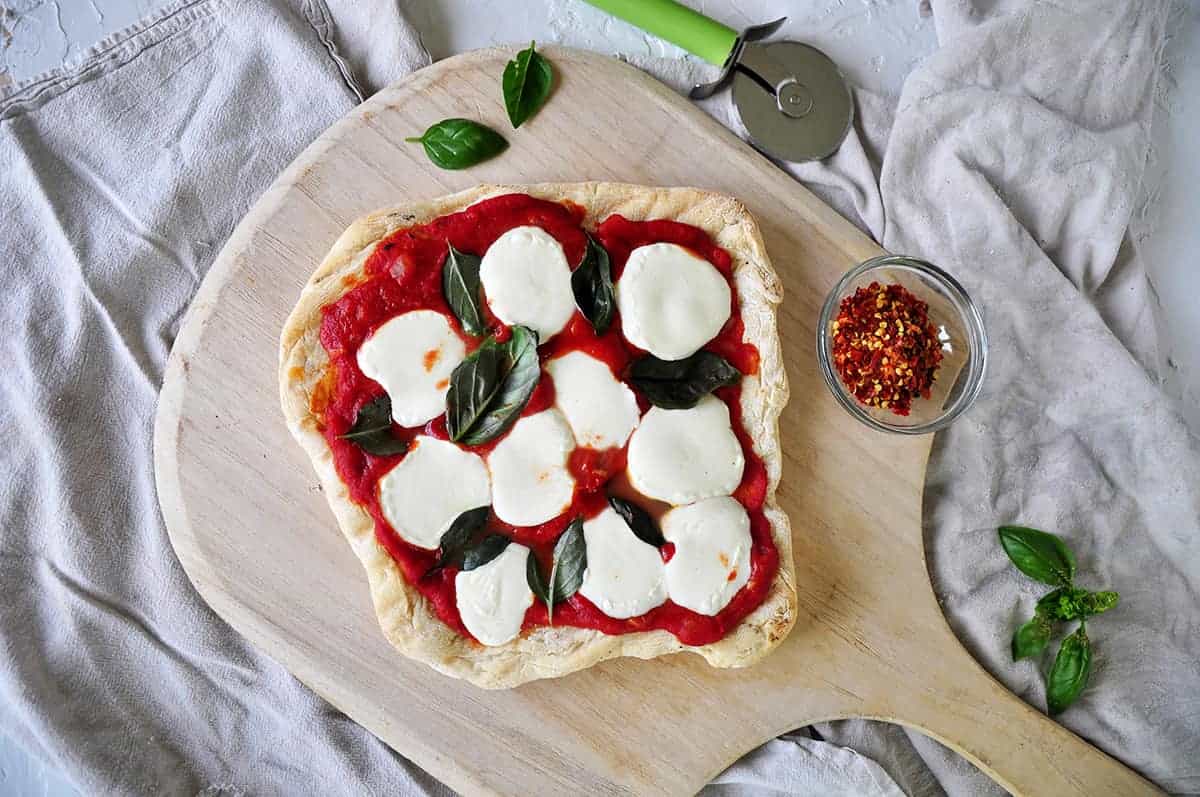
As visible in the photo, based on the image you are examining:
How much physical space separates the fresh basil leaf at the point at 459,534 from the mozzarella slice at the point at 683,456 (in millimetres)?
586

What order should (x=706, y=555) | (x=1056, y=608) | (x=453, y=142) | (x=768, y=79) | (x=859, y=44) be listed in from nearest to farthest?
1. (x=706, y=555)
2. (x=453, y=142)
3. (x=1056, y=608)
4. (x=768, y=79)
5. (x=859, y=44)

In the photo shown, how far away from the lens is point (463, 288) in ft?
10.1

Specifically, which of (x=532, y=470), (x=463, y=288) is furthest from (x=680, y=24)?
(x=532, y=470)

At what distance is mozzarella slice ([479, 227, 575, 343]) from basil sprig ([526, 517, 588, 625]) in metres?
0.77

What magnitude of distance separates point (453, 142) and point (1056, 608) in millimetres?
3041

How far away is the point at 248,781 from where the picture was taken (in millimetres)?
3484

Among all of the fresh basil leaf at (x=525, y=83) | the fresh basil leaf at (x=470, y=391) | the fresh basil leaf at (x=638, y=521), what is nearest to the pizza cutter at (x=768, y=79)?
the fresh basil leaf at (x=525, y=83)

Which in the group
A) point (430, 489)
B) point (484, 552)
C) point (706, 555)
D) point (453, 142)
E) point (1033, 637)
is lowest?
point (1033, 637)

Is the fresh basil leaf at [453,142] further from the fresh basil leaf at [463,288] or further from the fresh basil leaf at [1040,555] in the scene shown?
the fresh basil leaf at [1040,555]

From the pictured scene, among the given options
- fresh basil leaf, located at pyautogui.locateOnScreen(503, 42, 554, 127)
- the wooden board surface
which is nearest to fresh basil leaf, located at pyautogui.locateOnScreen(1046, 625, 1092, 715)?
the wooden board surface

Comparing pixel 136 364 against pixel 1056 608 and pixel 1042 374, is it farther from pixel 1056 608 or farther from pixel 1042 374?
pixel 1056 608

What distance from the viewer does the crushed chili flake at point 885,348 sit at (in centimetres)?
322

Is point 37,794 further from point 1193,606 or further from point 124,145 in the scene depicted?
point 1193,606

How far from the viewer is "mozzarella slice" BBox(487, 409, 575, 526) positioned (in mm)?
3109
